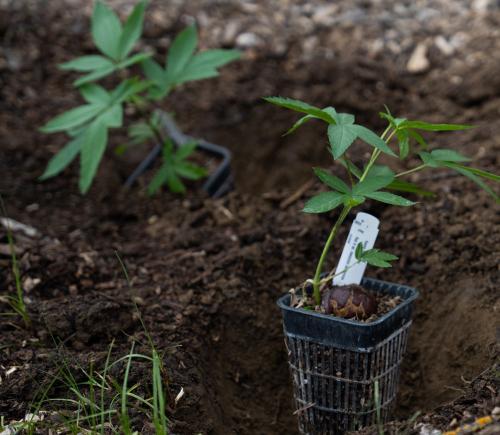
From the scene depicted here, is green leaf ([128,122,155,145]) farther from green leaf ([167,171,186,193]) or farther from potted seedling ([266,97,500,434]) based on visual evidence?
potted seedling ([266,97,500,434])

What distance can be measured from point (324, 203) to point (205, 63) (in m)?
1.22

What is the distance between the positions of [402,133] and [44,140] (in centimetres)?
202

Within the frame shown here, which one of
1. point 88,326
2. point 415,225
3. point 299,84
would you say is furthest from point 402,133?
point 299,84

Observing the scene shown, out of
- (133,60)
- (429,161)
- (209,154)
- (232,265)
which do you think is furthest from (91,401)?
(209,154)

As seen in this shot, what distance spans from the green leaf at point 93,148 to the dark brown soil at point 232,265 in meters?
0.25

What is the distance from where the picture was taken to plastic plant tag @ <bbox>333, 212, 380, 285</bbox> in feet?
5.64

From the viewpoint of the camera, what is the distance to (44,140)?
3.16 m

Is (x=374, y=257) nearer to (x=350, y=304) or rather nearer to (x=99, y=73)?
(x=350, y=304)

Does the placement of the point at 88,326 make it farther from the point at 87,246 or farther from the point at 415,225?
the point at 415,225

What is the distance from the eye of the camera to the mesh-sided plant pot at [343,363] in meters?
1.63

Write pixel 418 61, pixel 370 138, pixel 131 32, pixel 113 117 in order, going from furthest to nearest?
pixel 418 61
pixel 131 32
pixel 113 117
pixel 370 138

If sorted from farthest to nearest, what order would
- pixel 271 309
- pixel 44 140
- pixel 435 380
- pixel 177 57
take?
1. pixel 44 140
2. pixel 177 57
3. pixel 271 309
4. pixel 435 380

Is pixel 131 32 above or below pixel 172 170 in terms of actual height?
above

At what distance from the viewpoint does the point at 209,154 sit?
3135mm
